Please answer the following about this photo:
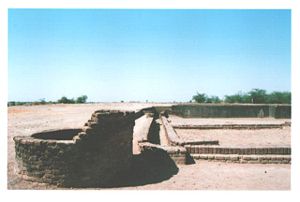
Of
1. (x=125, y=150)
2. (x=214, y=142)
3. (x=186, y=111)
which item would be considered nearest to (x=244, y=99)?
(x=186, y=111)

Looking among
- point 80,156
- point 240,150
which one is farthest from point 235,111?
point 80,156

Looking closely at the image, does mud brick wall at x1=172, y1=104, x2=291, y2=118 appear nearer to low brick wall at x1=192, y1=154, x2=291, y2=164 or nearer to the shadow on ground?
low brick wall at x1=192, y1=154, x2=291, y2=164

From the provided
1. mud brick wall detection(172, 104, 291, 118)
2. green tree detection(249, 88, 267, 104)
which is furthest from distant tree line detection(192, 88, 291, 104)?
mud brick wall detection(172, 104, 291, 118)

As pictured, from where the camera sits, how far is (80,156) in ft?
27.7

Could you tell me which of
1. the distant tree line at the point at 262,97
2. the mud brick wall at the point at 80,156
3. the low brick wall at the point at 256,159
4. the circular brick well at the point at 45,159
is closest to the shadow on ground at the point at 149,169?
the mud brick wall at the point at 80,156

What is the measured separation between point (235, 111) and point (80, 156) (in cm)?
2939

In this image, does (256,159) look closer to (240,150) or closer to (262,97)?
(240,150)

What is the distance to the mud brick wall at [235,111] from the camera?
33.1 metres

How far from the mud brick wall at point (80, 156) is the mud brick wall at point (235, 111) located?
89.2 ft

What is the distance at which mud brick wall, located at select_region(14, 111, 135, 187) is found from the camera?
27.6 feet

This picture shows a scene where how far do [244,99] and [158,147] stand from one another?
55.1 m

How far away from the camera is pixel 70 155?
8383mm
